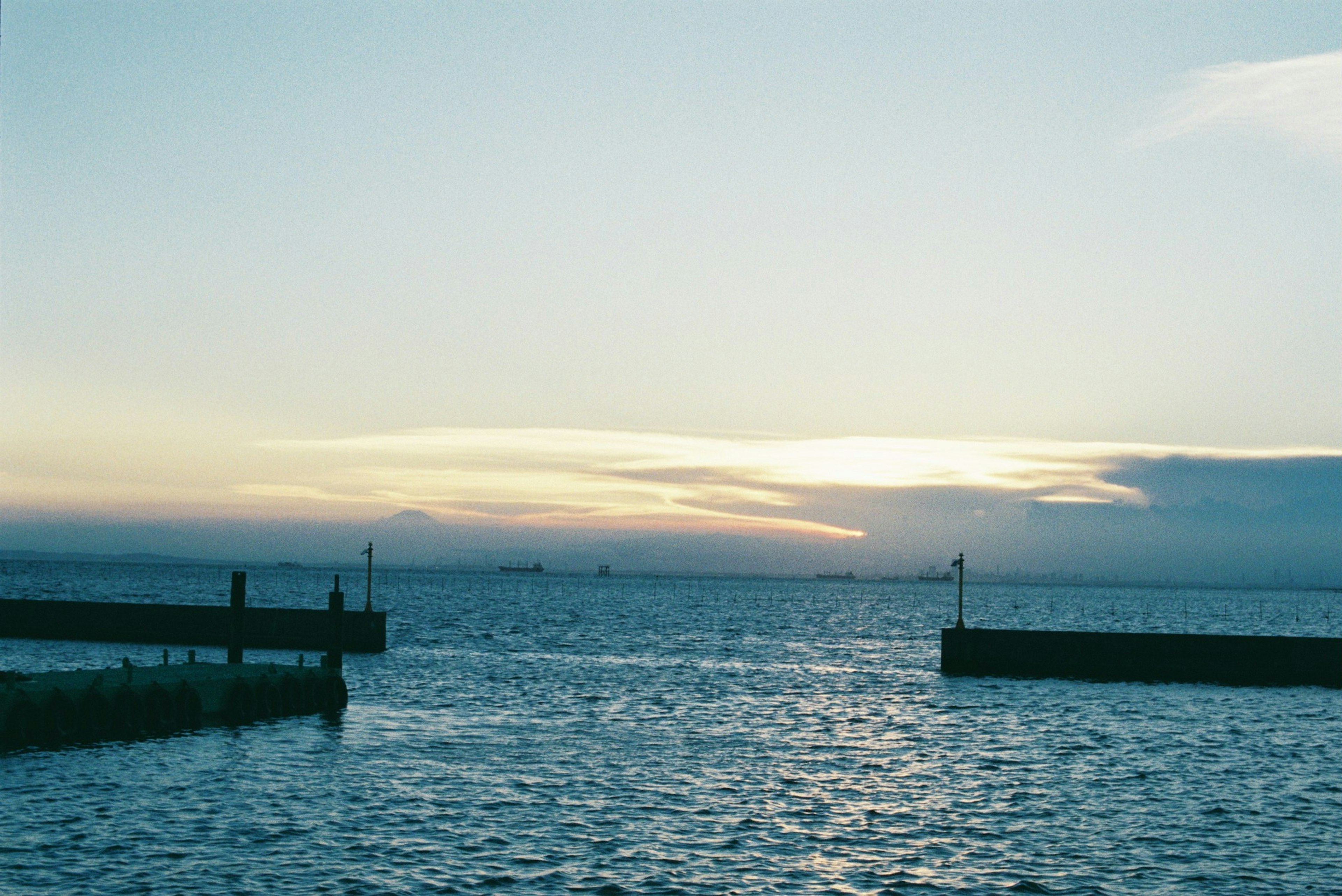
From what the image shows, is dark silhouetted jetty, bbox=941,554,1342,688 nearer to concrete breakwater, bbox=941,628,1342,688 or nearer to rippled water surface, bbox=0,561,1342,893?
concrete breakwater, bbox=941,628,1342,688

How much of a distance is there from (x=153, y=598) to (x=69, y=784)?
157 metres

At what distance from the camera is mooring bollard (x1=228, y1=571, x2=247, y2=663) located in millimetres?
55281

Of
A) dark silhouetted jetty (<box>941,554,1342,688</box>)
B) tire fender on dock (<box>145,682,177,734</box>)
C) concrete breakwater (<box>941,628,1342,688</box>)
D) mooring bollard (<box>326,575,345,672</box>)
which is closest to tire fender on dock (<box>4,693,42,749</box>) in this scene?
tire fender on dock (<box>145,682,177,734</box>)

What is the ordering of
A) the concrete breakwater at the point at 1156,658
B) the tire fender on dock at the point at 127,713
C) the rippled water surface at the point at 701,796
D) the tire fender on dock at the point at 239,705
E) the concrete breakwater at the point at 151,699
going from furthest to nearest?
1. the concrete breakwater at the point at 1156,658
2. the tire fender on dock at the point at 239,705
3. the tire fender on dock at the point at 127,713
4. the concrete breakwater at the point at 151,699
5. the rippled water surface at the point at 701,796

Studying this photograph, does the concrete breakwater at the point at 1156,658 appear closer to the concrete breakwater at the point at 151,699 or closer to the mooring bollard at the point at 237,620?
the concrete breakwater at the point at 151,699

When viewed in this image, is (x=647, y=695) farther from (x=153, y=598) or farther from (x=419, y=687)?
(x=153, y=598)

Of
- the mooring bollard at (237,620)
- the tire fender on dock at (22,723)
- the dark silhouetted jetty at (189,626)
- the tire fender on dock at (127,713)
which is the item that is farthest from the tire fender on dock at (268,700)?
the dark silhouetted jetty at (189,626)

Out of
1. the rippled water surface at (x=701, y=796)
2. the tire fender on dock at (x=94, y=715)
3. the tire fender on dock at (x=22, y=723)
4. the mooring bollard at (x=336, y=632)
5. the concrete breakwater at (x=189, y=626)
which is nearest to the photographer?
the rippled water surface at (x=701, y=796)

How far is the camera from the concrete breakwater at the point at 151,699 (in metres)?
36.5

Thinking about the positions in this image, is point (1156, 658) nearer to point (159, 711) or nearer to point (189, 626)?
point (159, 711)

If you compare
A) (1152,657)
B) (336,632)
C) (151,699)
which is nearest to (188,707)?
(151,699)

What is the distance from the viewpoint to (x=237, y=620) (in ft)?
186

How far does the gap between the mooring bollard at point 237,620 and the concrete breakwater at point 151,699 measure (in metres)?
4.59

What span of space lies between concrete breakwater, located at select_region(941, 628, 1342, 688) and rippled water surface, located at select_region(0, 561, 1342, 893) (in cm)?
335
